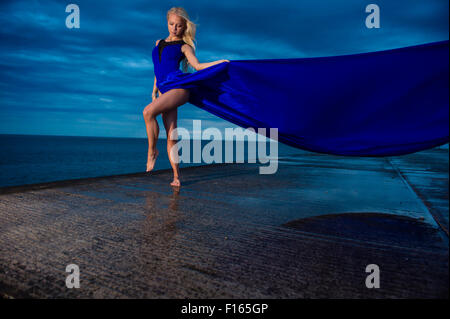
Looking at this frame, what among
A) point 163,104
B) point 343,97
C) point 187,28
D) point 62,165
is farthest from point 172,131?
point 62,165

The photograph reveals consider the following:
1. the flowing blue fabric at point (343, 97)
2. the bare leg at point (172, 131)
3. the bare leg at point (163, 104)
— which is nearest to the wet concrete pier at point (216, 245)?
the bare leg at point (172, 131)

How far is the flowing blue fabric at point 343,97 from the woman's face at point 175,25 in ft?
1.85

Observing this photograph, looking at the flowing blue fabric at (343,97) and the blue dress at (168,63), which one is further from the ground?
the blue dress at (168,63)

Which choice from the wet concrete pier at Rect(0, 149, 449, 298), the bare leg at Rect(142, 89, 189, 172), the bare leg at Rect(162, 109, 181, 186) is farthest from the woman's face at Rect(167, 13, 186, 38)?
the wet concrete pier at Rect(0, 149, 449, 298)

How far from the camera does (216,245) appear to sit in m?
2.15

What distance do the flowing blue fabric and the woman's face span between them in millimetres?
565

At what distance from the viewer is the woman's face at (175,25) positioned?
3.74 meters

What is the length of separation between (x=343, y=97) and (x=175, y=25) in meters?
2.34

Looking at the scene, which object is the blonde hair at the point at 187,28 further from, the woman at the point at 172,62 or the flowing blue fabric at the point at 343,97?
the flowing blue fabric at the point at 343,97

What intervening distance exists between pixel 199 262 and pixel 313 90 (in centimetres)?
211

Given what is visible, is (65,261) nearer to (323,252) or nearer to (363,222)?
(323,252)

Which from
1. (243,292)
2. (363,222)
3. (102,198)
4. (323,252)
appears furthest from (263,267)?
(102,198)

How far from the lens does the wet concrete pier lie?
1.54 meters

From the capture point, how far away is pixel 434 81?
7.81ft
